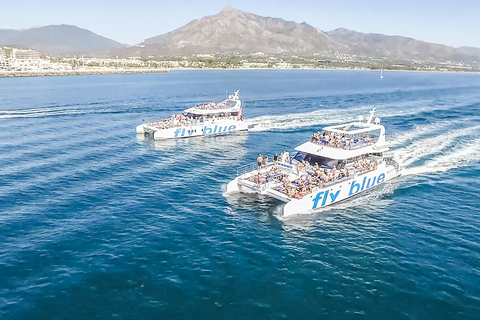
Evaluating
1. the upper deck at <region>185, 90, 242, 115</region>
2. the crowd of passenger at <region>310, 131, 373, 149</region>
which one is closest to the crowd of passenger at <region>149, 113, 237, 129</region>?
the upper deck at <region>185, 90, 242, 115</region>

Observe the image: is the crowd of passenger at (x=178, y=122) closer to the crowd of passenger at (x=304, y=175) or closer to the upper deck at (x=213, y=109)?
the upper deck at (x=213, y=109)

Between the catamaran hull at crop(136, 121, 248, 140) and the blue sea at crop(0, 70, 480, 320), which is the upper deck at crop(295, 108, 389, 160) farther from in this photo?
the catamaran hull at crop(136, 121, 248, 140)

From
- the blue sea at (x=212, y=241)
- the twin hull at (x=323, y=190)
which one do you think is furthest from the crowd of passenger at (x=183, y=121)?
the twin hull at (x=323, y=190)

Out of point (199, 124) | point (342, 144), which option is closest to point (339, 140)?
point (342, 144)

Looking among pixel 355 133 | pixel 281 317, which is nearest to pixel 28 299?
pixel 281 317

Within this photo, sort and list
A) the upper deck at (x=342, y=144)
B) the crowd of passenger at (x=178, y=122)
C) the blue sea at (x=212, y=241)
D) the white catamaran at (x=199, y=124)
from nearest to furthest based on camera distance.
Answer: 1. the blue sea at (x=212, y=241)
2. the upper deck at (x=342, y=144)
3. the white catamaran at (x=199, y=124)
4. the crowd of passenger at (x=178, y=122)

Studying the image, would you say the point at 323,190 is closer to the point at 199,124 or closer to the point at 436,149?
the point at 436,149

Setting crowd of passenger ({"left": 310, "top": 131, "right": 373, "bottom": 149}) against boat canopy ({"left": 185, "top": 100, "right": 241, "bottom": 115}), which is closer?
crowd of passenger ({"left": 310, "top": 131, "right": 373, "bottom": 149})

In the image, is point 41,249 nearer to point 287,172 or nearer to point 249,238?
point 249,238
